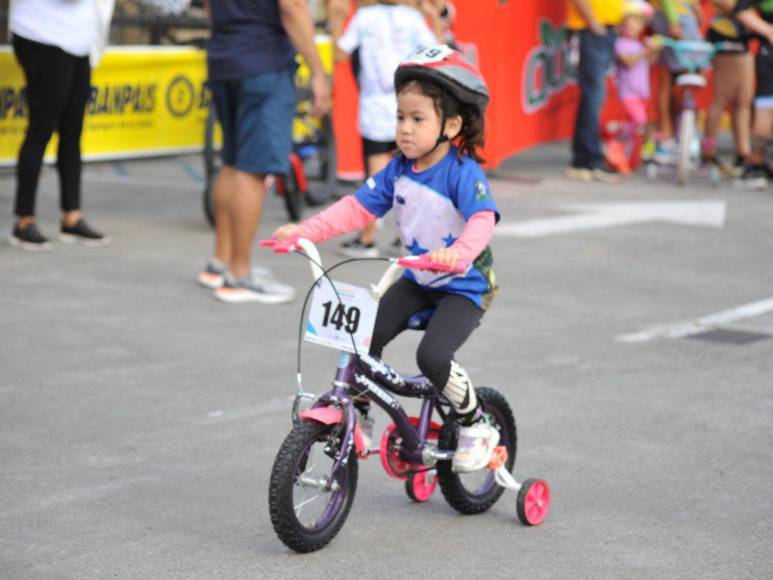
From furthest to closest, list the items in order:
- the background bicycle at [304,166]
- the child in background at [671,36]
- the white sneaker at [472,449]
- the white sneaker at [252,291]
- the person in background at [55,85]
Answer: the child in background at [671,36] < the background bicycle at [304,166] < the person in background at [55,85] < the white sneaker at [252,291] < the white sneaker at [472,449]

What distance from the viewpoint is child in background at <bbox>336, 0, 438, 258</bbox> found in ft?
32.0

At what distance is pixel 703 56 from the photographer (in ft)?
45.9

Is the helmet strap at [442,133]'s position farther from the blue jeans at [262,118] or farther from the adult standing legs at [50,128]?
the adult standing legs at [50,128]

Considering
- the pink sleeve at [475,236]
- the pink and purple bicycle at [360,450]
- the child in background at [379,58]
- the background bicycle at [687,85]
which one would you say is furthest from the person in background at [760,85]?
the pink sleeve at [475,236]

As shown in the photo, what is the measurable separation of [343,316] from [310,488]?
1.75 ft

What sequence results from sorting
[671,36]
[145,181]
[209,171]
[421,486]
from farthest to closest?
[671,36] → [145,181] → [209,171] → [421,486]

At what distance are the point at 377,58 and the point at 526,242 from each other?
1.73 meters

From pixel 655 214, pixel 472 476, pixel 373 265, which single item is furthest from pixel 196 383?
pixel 655 214

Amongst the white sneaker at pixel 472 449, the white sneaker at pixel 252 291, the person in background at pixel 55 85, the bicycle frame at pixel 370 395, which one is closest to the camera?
the bicycle frame at pixel 370 395

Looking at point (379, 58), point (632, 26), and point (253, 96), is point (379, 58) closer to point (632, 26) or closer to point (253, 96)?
point (253, 96)

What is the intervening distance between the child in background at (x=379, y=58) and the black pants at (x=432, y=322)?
190 inches

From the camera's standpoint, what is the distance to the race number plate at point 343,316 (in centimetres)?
445

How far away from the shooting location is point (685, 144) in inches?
547

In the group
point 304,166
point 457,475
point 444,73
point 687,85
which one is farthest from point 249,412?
point 687,85
